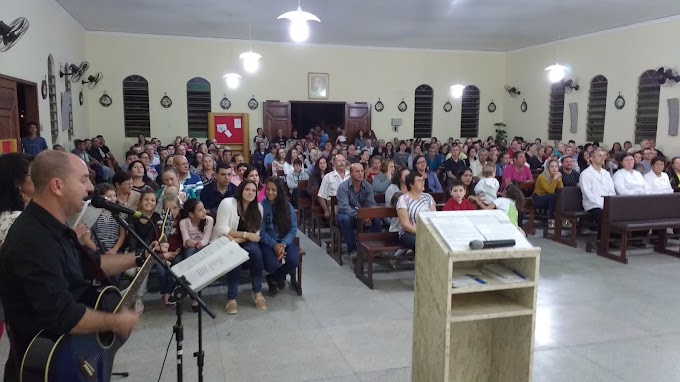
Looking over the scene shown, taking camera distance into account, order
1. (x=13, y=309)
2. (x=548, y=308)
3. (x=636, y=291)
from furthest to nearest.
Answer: (x=636, y=291) < (x=548, y=308) < (x=13, y=309)

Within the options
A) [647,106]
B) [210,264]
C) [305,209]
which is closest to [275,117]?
[305,209]

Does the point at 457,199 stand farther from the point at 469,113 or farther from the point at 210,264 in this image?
the point at 469,113

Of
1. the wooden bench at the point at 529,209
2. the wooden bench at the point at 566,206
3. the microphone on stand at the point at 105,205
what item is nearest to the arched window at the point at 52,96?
the wooden bench at the point at 529,209

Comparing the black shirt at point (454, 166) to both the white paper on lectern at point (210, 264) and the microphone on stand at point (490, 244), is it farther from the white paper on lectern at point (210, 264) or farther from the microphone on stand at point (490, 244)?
the microphone on stand at point (490, 244)

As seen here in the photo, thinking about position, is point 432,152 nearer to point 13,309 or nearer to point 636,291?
point 636,291

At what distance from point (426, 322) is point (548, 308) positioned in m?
2.41

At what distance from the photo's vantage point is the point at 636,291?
5.00 m

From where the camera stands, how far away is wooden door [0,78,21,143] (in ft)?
21.8

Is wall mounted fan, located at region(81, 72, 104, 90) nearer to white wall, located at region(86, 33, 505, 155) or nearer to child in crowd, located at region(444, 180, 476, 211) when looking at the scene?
white wall, located at region(86, 33, 505, 155)

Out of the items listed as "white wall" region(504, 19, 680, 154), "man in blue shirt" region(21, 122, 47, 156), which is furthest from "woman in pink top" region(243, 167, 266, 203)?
"white wall" region(504, 19, 680, 154)

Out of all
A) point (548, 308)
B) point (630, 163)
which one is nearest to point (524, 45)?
point (630, 163)

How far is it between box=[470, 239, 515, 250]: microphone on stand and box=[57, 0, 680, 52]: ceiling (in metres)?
7.88

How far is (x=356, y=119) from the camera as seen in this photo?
15.1 m

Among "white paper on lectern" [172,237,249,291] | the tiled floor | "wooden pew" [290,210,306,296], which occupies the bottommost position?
the tiled floor
